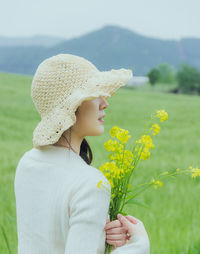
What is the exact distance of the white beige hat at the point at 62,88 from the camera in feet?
4.45

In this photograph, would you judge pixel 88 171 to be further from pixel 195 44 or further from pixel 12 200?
pixel 195 44

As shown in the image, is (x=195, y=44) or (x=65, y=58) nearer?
(x=65, y=58)

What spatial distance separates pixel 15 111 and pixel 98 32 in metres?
156

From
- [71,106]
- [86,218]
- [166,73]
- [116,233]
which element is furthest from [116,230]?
[166,73]

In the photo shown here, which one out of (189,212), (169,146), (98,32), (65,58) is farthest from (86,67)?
(98,32)

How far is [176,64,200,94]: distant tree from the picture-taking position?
187ft

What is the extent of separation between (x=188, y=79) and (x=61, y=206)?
195 ft

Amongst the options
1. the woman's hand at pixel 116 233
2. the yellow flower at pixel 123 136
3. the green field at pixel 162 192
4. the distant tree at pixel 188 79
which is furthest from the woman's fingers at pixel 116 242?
the distant tree at pixel 188 79

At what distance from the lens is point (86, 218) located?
48.3 inches

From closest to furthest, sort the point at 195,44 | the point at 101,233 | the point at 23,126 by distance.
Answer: the point at 101,233 < the point at 23,126 < the point at 195,44

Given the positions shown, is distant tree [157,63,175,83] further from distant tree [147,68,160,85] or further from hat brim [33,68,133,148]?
hat brim [33,68,133,148]

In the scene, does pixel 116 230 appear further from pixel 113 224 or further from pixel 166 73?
pixel 166 73

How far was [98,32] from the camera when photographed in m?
163

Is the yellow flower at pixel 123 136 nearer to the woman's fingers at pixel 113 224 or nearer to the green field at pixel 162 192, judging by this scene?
the woman's fingers at pixel 113 224
